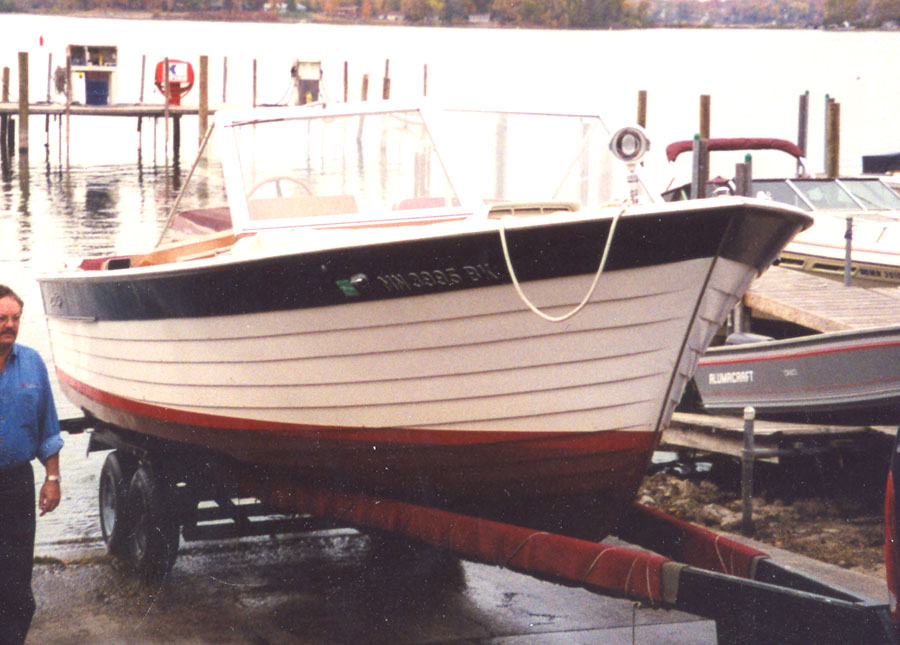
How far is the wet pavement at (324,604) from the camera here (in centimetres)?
579

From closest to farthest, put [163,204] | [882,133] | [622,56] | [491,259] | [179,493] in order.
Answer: [491,259]
[179,493]
[163,204]
[882,133]
[622,56]

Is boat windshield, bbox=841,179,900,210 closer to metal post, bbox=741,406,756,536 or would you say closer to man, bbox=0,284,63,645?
metal post, bbox=741,406,756,536

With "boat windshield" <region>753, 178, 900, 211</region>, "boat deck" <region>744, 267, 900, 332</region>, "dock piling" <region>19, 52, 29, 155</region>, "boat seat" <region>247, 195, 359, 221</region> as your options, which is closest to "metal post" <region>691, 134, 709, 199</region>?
"boat seat" <region>247, 195, 359, 221</region>

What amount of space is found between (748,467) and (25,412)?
4.46 metres

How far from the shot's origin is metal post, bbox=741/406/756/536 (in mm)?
7508

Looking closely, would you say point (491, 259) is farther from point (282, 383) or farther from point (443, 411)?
point (282, 383)

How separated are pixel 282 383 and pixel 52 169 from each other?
36.9 metres

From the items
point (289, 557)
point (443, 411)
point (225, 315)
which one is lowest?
point (289, 557)

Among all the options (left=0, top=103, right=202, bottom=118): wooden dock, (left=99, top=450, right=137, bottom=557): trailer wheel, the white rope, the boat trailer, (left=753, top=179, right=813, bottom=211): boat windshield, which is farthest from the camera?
(left=0, top=103, right=202, bottom=118): wooden dock

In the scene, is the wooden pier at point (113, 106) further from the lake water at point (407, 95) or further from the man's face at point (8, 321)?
the man's face at point (8, 321)

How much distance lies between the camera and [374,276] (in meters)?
5.30

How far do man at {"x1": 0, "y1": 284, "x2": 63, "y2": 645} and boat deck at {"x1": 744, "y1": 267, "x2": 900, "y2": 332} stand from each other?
6148 millimetres

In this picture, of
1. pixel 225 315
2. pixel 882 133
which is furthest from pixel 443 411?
pixel 882 133

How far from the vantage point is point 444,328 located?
5316 mm
